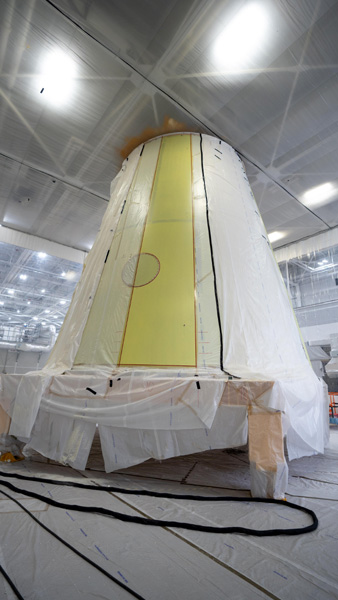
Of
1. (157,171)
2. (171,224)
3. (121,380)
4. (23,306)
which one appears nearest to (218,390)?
(121,380)

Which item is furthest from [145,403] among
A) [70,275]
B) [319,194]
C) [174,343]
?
[70,275]

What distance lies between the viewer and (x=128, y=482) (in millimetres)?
1878

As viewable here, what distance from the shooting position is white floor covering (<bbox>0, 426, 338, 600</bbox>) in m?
0.87

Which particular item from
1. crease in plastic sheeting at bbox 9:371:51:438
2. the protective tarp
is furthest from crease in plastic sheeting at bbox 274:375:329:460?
crease in plastic sheeting at bbox 9:371:51:438

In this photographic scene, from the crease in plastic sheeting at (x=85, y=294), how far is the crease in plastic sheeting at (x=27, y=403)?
0.25m

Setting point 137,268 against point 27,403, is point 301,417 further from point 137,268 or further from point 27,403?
point 27,403

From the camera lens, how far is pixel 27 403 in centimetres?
221

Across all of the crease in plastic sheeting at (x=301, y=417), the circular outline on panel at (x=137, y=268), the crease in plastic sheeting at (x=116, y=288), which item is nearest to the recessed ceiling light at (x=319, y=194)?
the crease in plastic sheeting at (x=116, y=288)

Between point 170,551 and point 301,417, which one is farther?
point 301,417

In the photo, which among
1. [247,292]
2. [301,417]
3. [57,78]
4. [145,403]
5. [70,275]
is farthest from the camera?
[70,275]

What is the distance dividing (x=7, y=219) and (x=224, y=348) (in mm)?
5941

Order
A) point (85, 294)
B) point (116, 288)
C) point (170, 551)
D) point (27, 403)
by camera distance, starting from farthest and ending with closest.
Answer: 1. point (85, 294)
2. point (116, 288)
3. point (27, 403)
4. point (170, 551)

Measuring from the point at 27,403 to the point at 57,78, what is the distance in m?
3.80

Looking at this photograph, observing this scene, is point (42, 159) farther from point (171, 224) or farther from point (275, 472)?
point (275, 472)
